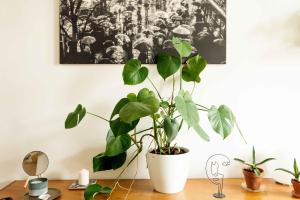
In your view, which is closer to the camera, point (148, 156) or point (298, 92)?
point (148, 156)

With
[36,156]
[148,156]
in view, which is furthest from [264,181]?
[36,156]

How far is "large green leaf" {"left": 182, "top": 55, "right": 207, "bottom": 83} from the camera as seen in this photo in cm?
153

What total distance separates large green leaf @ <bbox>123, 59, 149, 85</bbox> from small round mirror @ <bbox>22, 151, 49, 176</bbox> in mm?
647

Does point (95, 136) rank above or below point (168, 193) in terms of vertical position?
above

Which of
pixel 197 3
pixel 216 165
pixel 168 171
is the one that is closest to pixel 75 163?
pixel 168 171

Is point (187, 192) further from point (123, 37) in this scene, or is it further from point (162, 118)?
point (123, 37)

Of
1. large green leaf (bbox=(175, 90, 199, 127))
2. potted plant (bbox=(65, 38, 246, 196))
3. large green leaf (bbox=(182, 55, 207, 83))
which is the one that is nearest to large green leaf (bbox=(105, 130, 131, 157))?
potted plant (bbox=(65, 38, 246, 196))

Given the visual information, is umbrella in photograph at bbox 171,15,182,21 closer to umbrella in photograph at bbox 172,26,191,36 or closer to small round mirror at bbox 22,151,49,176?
umbrella in photograph at bbox 172,26,191,36

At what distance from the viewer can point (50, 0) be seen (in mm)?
1616

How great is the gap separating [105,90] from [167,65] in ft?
1.35

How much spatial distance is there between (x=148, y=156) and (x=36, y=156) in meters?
0.63

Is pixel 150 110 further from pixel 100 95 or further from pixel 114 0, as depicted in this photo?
pixel 114 0

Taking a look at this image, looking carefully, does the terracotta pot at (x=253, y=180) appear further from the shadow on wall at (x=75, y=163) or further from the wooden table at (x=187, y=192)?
the shadow on wall at (x=75, y=163)

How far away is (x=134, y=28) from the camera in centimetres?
162
